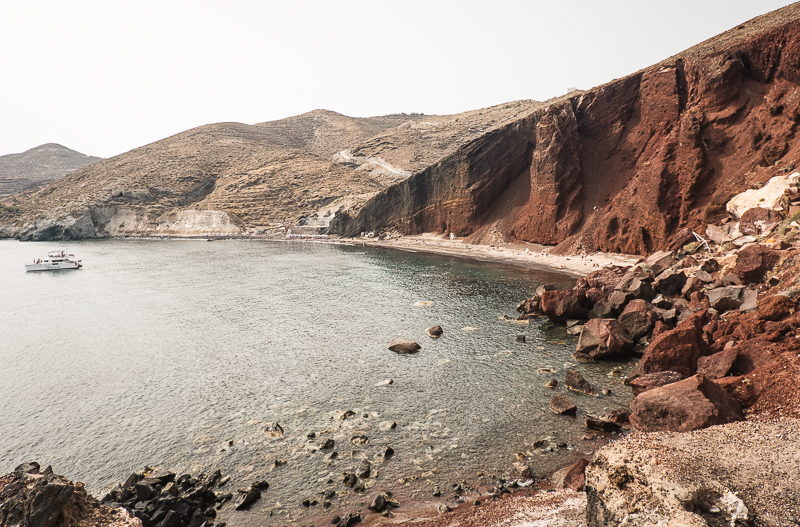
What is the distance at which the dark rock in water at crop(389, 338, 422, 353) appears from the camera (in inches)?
991

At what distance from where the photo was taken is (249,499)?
41.3 feet

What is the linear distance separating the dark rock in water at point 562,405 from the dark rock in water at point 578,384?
6.21 feet

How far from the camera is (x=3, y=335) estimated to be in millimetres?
31016

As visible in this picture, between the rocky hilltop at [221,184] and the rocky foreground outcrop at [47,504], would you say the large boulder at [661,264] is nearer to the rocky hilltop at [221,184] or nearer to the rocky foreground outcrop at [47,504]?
the rocky foreground outcrop at [47,504]

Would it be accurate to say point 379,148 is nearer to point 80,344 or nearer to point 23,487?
point 80,344

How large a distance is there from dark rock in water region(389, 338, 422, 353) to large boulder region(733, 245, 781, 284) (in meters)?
20.5

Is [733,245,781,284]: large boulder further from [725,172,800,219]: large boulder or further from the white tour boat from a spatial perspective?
the white tour boat

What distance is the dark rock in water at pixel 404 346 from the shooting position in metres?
25.2

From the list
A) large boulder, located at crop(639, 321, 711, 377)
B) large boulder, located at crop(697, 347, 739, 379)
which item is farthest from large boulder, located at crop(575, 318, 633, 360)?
large boulder, located at crop(697, 347, 739, 379)

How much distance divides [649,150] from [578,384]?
4290 centimetres

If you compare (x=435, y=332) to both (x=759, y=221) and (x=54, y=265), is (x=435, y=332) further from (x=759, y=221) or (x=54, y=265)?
(x=54, y=265)

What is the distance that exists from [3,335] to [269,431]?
29.8 meters

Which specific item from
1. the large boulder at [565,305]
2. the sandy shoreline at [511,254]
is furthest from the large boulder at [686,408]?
the sandy shoreline at [511,254]

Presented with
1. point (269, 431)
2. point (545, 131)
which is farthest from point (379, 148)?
point (269, 431)
